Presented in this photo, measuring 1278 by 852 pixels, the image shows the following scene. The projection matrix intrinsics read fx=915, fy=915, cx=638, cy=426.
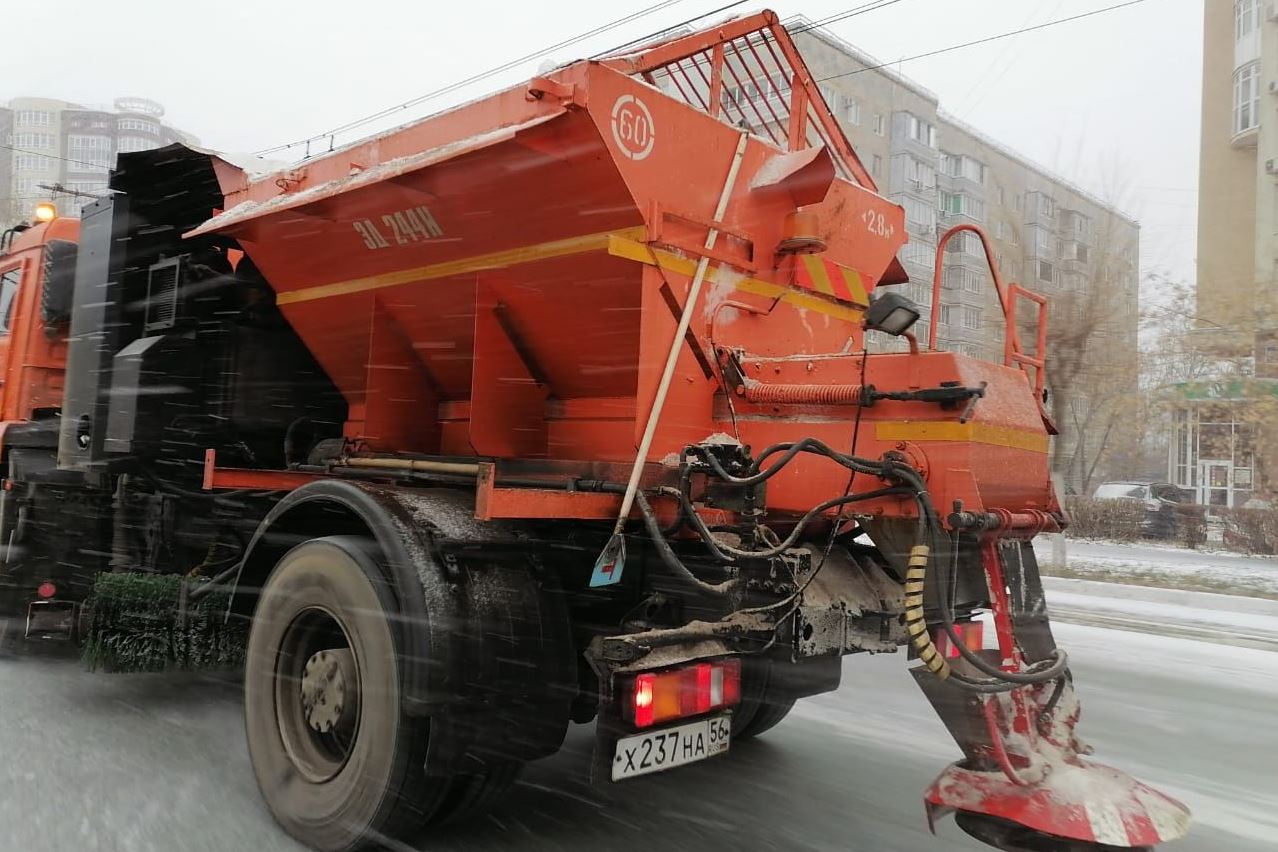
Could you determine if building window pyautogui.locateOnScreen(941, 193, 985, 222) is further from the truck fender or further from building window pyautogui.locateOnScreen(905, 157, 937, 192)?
→ the truck fender

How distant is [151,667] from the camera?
4668 mm

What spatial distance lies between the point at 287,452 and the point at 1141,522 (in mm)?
17572

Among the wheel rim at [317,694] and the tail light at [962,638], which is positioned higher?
the tail light at [962,638]

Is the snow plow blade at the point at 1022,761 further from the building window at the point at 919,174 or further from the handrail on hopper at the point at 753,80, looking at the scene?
the building window at the point at 919,174

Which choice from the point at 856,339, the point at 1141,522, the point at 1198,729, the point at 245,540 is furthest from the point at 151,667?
the point at 1141,522

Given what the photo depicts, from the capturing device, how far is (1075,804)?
107 inches

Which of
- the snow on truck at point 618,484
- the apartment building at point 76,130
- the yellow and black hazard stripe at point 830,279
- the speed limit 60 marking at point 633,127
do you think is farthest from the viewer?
the apartment building at point 76,130

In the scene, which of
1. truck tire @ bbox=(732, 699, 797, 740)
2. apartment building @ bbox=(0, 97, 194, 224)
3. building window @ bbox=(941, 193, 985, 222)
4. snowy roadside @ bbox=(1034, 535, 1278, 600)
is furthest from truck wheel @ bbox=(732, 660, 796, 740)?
apartment building @ bbox=(0, 97, 194, 224)

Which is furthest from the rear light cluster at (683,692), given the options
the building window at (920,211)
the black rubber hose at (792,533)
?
the building window at (920,211)

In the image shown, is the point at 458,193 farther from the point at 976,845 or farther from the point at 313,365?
the point at 976,845

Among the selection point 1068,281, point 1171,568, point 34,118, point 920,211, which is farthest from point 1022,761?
point 34,118

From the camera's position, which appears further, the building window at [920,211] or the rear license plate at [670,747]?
the building window at [920,211]

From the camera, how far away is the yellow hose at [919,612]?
277cm

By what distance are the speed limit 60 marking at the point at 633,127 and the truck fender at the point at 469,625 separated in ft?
4.54
